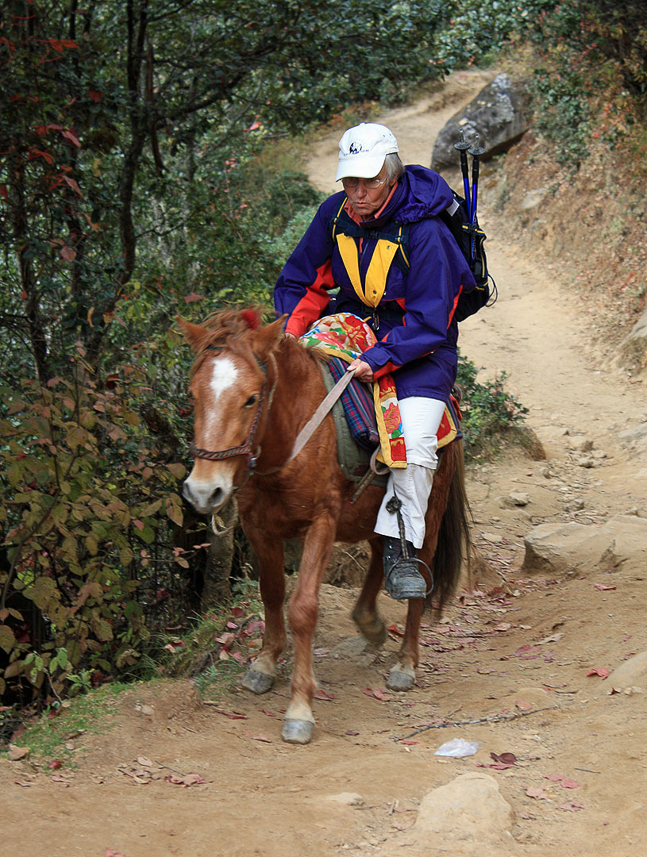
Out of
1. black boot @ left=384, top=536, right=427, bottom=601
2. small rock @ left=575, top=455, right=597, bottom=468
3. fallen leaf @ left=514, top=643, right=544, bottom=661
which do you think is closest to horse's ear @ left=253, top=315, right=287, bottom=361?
black boot @ left=384, top=536, right=427, bottom=601

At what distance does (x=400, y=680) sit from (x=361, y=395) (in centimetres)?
173

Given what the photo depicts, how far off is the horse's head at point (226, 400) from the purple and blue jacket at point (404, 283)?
0.78 meters

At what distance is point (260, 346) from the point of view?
3.72m

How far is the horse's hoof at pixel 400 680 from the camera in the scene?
15.9 feet

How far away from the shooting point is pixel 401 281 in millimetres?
4445

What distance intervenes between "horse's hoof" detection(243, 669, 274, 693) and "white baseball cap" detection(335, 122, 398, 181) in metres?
2.61

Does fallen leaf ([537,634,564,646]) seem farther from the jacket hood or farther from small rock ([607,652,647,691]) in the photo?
the jacket hood

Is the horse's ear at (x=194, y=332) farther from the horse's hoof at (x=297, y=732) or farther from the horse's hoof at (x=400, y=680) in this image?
the horse's hoof at (x=400, y=680)

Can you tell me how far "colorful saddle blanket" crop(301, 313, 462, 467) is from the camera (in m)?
4.30

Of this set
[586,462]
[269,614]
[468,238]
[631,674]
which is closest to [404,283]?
[468,238]

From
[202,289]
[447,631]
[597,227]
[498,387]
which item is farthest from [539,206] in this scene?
[447,631]

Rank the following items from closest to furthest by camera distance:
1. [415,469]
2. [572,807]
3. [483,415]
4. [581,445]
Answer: [572,807]
[415,469]
[483,415]
[581,445]

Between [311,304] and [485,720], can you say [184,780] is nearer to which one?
[485,720]

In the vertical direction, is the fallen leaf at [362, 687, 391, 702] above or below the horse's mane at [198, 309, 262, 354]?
below
